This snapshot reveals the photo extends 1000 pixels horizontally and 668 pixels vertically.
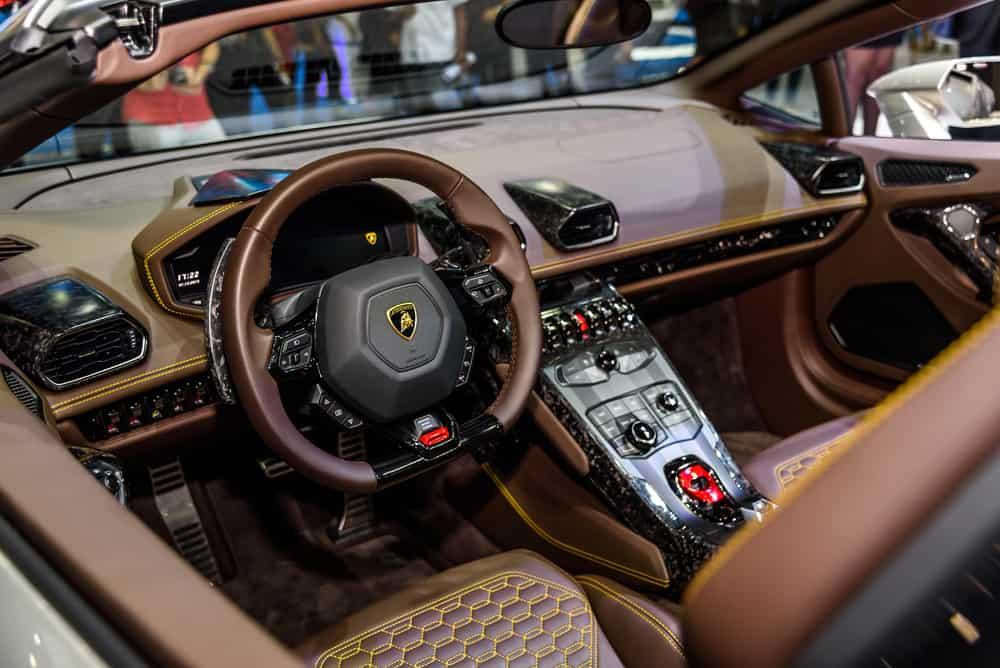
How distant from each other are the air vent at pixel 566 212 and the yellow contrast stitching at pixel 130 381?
0.85 m

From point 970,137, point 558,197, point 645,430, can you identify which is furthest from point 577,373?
point 970,137

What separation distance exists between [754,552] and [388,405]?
106 cm

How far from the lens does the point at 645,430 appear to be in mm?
1960

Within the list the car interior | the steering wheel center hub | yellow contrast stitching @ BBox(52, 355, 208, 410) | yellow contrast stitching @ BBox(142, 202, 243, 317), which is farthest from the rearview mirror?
yellow contrast stitching @ BBox(52, 355, 208, 410)

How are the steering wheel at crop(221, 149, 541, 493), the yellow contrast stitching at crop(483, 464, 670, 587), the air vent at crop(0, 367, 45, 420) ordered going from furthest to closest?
the yellow contrast stitching at crop(483, 464, 670, 587) → the steering wheel at crop(221, 149, 541, 493) → the air vent at crop(0, 367, 45, 420)

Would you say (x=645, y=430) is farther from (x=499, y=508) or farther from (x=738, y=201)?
(x=738, y=201)

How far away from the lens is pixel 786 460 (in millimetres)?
1957

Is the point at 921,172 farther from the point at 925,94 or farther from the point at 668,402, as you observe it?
the point at 668,402

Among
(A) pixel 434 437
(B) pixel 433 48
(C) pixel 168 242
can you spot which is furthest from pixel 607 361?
(B) pixel 433 48

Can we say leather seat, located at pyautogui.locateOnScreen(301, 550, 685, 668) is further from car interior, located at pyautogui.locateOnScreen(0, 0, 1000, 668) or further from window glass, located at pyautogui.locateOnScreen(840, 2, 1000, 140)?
window glass, located at pyautogui.locateOnScreen(840, 2, 1000, 140)

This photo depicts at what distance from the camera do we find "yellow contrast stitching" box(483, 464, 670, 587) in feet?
5.88

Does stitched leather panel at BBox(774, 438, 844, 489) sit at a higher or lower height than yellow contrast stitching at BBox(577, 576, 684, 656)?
lower

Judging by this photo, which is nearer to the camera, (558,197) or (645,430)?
(645,430)

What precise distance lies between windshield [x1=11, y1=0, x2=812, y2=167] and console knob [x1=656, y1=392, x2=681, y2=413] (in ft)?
3.35
